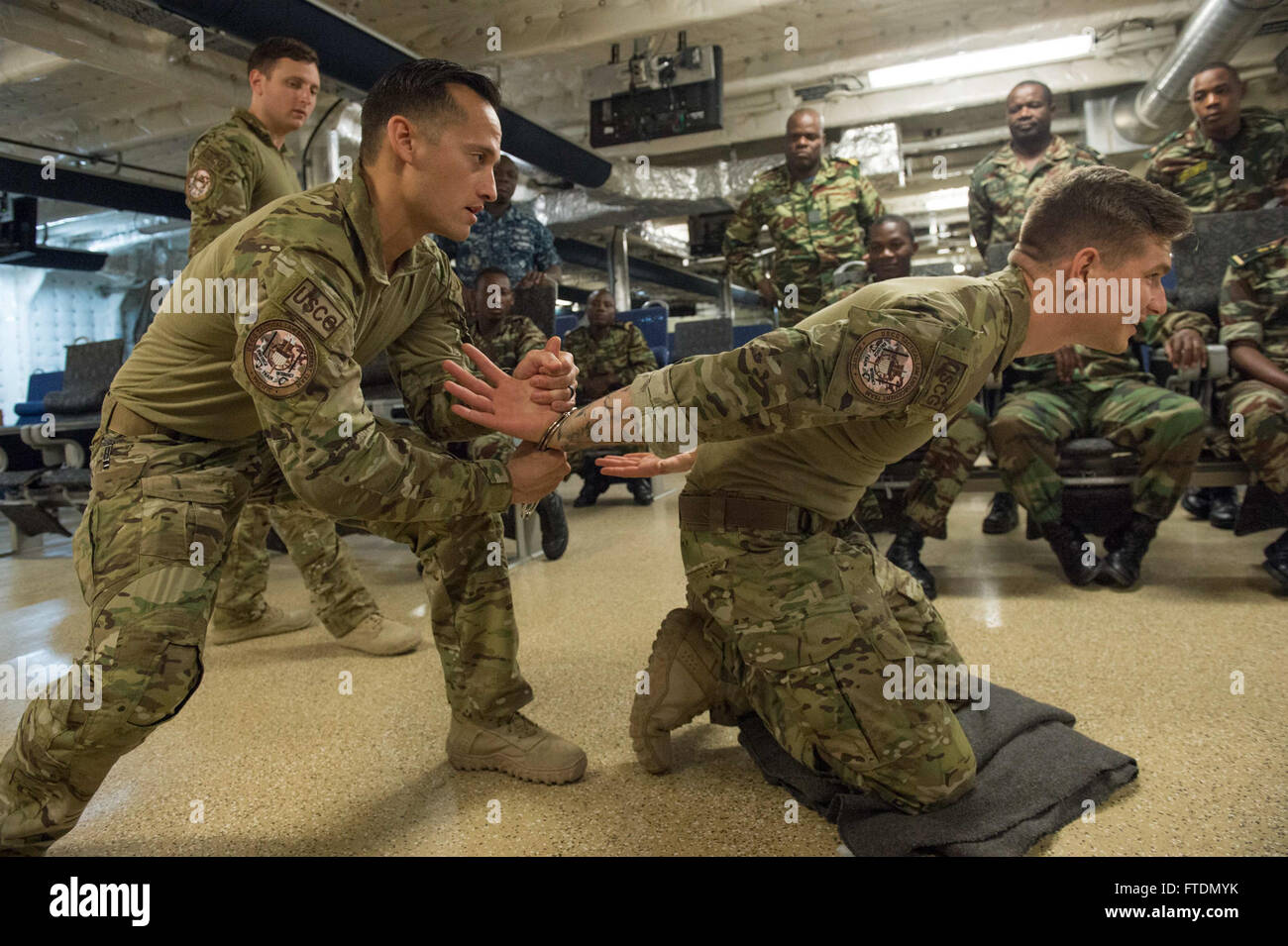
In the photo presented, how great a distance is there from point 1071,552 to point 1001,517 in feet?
3.12

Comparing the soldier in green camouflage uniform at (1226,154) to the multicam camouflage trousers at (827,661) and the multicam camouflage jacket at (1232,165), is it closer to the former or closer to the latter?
the multicam camouflage jacket at (1232,165)

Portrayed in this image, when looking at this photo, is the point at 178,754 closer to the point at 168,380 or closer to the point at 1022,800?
the point at 168,380

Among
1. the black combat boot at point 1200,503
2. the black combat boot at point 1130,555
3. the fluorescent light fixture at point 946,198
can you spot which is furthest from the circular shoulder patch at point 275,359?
the fluorescent light fixture at point 946,198

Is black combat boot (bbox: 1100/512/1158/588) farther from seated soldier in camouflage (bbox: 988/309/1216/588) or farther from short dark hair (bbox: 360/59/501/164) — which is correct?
short dark hair (bbox: 360/59/501/164)

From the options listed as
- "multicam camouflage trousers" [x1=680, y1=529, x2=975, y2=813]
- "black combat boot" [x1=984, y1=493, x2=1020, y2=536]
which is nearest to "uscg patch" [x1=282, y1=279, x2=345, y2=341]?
"multicam camouflage trousers" [x1=680, y1=529, x2=975, y2=813]

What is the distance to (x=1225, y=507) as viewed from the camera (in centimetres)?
350

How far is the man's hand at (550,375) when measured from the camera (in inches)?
52.4

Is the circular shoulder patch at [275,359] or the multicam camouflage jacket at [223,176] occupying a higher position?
the multicam camouflage jacket at [223,176]

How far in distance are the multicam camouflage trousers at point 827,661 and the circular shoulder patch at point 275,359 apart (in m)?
0.70

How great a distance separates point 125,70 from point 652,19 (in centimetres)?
311

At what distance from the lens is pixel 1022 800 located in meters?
1.29

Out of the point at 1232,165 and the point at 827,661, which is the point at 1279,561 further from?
the point at 827,661

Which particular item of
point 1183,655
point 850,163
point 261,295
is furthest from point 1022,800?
point 850,163

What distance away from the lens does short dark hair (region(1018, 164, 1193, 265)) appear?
50.3 inches
